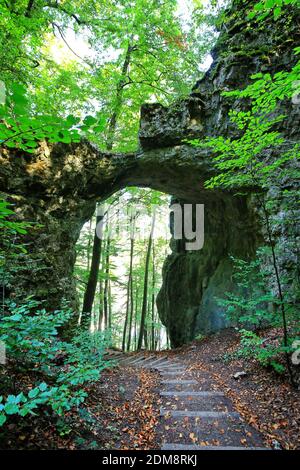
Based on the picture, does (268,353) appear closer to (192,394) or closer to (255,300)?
(255,300)

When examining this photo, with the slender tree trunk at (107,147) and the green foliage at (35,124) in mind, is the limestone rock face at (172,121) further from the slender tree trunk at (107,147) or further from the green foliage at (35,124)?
the green foliage at (35,124)

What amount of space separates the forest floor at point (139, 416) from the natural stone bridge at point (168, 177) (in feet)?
11.9

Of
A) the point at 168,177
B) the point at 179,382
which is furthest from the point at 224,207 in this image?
the point at 179,382

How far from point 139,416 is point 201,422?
101 centimetres

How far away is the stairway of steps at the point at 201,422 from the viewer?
341 cm

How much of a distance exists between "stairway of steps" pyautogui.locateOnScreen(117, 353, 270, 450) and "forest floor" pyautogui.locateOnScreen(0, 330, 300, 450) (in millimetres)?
92

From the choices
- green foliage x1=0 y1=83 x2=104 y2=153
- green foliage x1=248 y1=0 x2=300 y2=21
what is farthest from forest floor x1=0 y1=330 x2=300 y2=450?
green foliage x1=248 y1=0 x2=300 y2=21

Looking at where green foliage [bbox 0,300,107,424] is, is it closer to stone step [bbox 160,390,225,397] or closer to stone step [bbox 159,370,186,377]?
stone step [bbox 160,390,225,397]

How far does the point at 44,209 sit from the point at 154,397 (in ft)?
20.8

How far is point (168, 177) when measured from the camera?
11117mm

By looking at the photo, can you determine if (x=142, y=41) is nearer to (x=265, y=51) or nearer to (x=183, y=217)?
(x=265, y=51)

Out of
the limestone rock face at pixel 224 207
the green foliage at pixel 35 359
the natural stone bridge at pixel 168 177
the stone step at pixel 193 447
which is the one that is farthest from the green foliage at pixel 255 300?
the green foliage at pixel 35 359

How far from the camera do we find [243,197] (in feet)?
32.3
